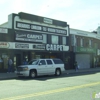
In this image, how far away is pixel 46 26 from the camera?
90.1 ft

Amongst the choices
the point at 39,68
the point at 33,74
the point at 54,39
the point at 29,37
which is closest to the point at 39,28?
the point at 29,37

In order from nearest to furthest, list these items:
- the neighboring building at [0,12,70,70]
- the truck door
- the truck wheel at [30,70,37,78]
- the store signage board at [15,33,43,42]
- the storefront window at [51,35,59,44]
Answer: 1. the truck wheel at [30,70,37,78]
2. the truck door
3. the neighboring building at [0,12,70,70]
4. the store signage board at [15,33,43,42]
5. the storefront window at [51,35,59,44]

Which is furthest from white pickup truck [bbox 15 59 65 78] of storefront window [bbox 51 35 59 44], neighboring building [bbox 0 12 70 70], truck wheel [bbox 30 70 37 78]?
storefront window [bbox 51 35 59 44]

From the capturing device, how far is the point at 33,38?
2559 cm

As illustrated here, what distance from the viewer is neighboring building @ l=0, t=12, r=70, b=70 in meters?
23.5

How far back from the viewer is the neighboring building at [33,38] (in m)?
23.5

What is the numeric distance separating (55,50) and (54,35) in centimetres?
219

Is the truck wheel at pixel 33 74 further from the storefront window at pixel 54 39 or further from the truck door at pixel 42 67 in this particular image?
the storefront window at pixel 54 39

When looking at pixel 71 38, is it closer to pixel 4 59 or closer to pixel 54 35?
pixel 54 35

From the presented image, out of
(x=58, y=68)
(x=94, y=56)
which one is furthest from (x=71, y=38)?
(x=58, y=68)

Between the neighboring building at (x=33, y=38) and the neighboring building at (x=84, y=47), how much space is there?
144 cm

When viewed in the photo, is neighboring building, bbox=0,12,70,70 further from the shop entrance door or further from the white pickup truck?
the white pickup truck

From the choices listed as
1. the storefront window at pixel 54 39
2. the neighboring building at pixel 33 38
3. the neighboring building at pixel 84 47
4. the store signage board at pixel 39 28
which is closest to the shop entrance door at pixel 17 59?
the neighboring building at pixel 33 38

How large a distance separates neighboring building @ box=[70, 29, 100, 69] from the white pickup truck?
10.6 meters
